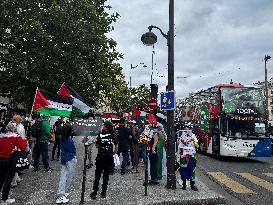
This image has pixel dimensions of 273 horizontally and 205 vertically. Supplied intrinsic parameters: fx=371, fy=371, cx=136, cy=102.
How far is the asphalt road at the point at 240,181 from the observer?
9.12m

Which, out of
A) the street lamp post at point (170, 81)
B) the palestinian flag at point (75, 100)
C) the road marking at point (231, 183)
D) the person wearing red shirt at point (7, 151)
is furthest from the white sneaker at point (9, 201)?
the road marking at point (231, 183)

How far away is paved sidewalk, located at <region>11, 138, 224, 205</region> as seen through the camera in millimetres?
8078

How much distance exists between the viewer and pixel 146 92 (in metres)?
58.8

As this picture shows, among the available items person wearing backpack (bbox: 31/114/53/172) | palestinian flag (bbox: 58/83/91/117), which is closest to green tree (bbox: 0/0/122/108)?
person wearing backpack (bbox: 31/114/53/172)

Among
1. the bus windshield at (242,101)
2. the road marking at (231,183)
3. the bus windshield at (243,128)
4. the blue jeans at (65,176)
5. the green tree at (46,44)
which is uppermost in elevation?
the green tree at (46,44)

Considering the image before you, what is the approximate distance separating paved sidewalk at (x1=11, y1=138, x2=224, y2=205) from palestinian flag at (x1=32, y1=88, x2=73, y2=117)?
1922mm

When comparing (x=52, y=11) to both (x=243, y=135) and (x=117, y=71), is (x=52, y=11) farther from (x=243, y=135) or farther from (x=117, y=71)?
(x=243, y=135)

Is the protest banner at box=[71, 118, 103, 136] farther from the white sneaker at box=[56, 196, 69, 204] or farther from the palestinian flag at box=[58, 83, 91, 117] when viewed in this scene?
the white sneaker at box=[56, 196, 69, 204]

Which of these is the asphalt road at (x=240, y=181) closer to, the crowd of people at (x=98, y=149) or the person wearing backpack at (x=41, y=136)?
the crowd of people at (x=98, y=149)

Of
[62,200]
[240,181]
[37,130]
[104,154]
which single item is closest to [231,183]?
[240,181]

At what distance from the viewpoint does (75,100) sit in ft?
29.6

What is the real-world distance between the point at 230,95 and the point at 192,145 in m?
8.27

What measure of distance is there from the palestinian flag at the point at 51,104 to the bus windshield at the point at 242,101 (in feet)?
34.5

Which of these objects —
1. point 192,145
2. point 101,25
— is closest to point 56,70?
point 101,25
